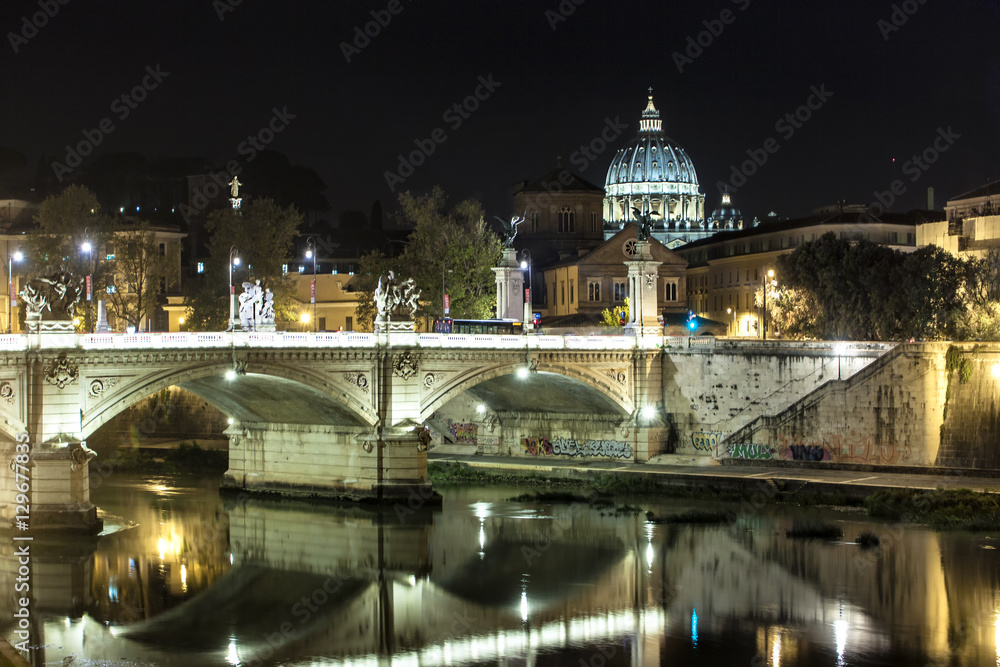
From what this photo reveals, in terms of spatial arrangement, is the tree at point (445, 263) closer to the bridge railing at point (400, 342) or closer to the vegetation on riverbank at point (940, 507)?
the bridge railing at point (400, 342)

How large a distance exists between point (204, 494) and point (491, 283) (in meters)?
23.3

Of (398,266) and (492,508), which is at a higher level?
(398,266)

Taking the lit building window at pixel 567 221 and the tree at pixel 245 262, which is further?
the lit building window at pixel 567 221

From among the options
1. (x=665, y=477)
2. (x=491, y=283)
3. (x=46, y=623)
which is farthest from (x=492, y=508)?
(x=491, y=283)

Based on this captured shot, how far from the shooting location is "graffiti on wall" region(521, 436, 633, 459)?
58594mm

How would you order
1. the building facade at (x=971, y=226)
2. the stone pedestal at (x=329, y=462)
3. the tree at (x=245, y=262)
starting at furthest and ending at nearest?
the tree at (x=245, y=262), the building facade at (x=971, y=226), the stone pedestal at (x=329, y=462)

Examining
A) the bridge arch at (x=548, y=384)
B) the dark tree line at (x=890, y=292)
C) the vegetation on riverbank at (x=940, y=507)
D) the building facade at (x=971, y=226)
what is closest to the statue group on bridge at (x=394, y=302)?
the bridge arch at (x=548, y=384)

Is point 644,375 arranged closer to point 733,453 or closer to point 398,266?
point 733,453

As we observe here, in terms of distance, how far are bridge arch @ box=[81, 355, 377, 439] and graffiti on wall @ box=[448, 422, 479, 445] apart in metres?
13.2

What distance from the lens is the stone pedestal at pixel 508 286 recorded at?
67.2 metres

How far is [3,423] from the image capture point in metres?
41.3

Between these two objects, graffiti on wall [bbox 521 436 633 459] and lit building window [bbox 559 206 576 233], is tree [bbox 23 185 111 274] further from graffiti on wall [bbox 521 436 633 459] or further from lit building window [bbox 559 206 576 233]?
lit building window [bbox 559 206 576 233]

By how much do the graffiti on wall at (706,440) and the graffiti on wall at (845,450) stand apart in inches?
134

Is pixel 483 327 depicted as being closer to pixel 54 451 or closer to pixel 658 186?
pixel 54 451
